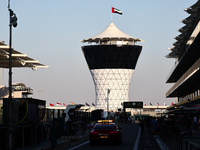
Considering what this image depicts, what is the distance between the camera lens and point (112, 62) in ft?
499

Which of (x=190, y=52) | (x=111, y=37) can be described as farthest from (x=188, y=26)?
(x=111, y=37)

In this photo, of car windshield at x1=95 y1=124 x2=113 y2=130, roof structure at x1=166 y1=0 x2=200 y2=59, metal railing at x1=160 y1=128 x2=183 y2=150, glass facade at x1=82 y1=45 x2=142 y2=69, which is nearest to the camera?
metal railing at x1=160 y1=128 x2=183 y2=150

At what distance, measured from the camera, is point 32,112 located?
23422 mm

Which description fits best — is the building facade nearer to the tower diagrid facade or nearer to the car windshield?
the car windshield

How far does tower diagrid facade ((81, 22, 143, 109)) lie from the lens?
150375mm

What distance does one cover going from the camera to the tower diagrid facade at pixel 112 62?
150375mm

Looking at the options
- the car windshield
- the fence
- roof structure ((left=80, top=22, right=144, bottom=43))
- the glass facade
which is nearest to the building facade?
the car windshield

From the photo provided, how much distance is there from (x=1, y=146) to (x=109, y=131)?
29.7ft

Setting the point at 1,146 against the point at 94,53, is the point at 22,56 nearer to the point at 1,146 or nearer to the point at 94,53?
the point at 1,146

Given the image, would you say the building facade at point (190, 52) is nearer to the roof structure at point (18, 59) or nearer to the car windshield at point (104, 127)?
the roof structure at point (18, 59)

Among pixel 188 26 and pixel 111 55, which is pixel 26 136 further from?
pixel 111 55

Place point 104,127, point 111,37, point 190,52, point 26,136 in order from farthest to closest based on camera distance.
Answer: point 111,37 < point 190,52 < point 104,127 < point 26,136

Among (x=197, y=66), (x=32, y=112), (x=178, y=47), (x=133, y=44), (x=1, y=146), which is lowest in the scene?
(x=1, y=146)

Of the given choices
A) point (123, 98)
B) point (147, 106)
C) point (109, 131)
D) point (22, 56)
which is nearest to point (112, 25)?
point (123, 98)
